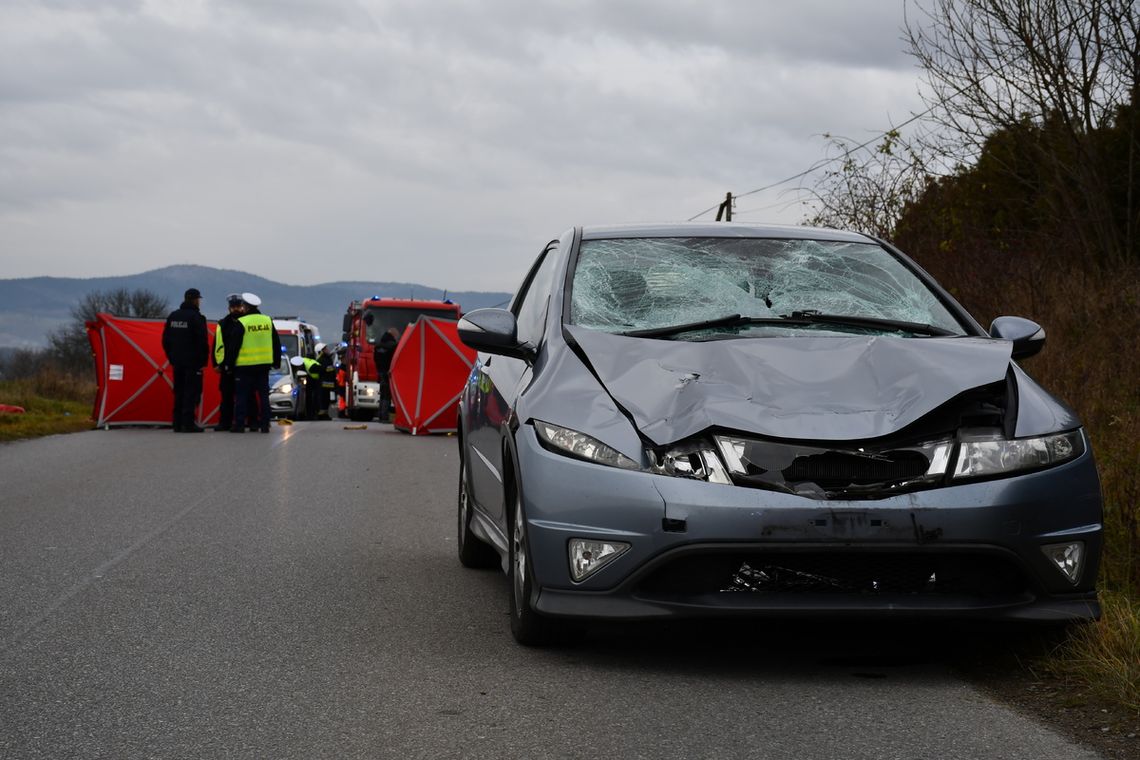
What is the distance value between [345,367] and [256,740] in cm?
3221

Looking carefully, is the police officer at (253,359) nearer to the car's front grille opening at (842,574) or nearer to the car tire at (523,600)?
the car tire at (523,600)

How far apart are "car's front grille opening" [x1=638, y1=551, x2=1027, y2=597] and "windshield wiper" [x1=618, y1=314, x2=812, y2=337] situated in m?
1.20

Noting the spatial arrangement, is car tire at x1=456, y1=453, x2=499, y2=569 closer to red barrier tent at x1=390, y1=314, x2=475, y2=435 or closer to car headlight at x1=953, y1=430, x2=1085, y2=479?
car headlight at x1=953, y1=430, x2=1085, y2=479

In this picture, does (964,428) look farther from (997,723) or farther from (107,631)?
(107,631)

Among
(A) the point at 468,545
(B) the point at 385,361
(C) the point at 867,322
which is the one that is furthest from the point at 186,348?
(C) the point at 867,322

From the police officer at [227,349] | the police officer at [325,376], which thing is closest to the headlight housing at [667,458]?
the police officer at [227,349]

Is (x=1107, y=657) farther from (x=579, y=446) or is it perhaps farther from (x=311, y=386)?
(x=311, y=386)

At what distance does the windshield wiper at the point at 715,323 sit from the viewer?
20.5ft

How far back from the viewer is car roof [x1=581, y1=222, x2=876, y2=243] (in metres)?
7.22

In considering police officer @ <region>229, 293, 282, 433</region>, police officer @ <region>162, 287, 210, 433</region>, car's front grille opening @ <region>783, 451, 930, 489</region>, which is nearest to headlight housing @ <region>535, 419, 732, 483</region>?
car's front grille opening @ <region>783, 451, 930, 489</region>

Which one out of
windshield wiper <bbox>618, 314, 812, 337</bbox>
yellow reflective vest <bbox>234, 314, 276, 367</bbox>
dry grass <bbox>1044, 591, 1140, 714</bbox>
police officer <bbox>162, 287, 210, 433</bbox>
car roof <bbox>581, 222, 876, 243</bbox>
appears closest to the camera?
dry grass <bbox>1044, 591, 1140, 714</bbox>

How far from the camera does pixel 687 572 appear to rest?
539 centimetres

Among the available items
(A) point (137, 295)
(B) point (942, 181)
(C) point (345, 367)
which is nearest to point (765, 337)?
(B) point (942, 181)

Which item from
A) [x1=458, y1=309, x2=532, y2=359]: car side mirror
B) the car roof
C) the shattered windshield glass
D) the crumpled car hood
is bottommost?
the crumpled car hood
